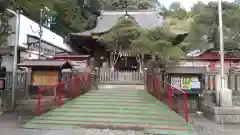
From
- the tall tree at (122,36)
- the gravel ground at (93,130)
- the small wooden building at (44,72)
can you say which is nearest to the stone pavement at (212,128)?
the gravel ground at (93,130)

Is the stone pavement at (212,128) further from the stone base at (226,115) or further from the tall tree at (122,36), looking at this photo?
the tall tree at (122,36)

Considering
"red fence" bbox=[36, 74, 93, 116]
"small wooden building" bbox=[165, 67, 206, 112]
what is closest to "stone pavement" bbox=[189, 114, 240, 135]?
"small wooden building" bbox=[165, 67, 206, 112]

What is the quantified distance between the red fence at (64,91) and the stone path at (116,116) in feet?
1.98

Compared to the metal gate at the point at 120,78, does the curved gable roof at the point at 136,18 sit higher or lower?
higher

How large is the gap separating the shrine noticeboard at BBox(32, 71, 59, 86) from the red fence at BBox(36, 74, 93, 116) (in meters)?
0.37

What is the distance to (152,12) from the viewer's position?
81.3 ft

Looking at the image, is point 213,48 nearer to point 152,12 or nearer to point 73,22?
point 152,12

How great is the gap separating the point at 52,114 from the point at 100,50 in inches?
512

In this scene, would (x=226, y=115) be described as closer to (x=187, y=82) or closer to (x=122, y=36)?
(x=187, y=82)

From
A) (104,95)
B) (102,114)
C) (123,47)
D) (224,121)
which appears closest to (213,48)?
(123,47)

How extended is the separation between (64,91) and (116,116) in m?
4.03

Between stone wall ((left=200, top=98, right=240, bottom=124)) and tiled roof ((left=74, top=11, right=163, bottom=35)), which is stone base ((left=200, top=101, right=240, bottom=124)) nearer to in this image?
stone wall ((left=200, top=98, right=240, bottom=124))

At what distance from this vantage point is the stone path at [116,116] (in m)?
7.58

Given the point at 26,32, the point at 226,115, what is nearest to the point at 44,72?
the point at 26,32
